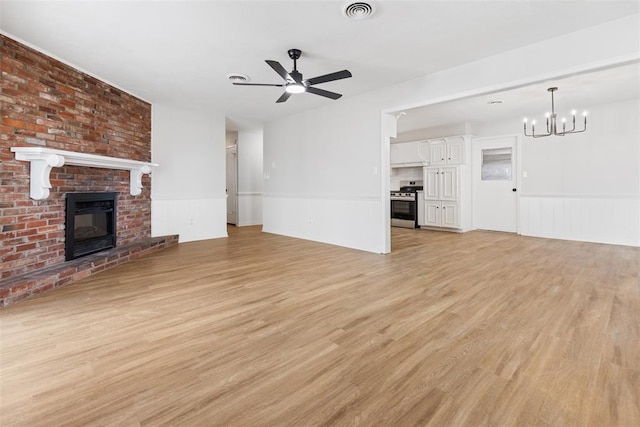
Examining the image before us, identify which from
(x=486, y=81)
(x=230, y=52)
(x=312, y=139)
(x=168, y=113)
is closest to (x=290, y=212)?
(x=312, y=139)

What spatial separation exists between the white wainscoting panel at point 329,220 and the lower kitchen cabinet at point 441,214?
Result: 3025 millimetres

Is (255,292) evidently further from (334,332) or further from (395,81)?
(395,81)

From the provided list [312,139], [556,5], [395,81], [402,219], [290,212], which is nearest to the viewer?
[556,5]

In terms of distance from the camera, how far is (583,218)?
5.67 metres

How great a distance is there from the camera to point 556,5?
8.19 ft

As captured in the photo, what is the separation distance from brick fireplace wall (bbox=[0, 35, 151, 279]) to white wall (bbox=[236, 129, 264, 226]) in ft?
11.8

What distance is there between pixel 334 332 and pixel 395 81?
11.9 ft

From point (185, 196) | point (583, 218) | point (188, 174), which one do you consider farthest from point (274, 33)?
point (583, 218)

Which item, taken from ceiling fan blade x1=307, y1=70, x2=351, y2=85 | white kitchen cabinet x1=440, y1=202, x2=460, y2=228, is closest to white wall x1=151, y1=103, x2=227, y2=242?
ceiling fan blade x1=307, y1=70, x2=351, y2=85

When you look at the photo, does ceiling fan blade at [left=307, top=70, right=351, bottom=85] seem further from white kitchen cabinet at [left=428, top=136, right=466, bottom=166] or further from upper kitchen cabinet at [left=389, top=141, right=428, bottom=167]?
upper kitchen cabinet at [left=389, top=141, right=428, bottom=167]

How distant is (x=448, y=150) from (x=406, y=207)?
165cm

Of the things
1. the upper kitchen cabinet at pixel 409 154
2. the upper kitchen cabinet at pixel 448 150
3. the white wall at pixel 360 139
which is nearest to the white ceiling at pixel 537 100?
the upper kitchen cabinet at pixel 448 150

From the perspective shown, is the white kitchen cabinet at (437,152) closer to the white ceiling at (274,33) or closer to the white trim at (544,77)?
the white trim at (544,77)

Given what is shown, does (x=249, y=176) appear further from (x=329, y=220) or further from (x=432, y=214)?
(x=432, y=214)
